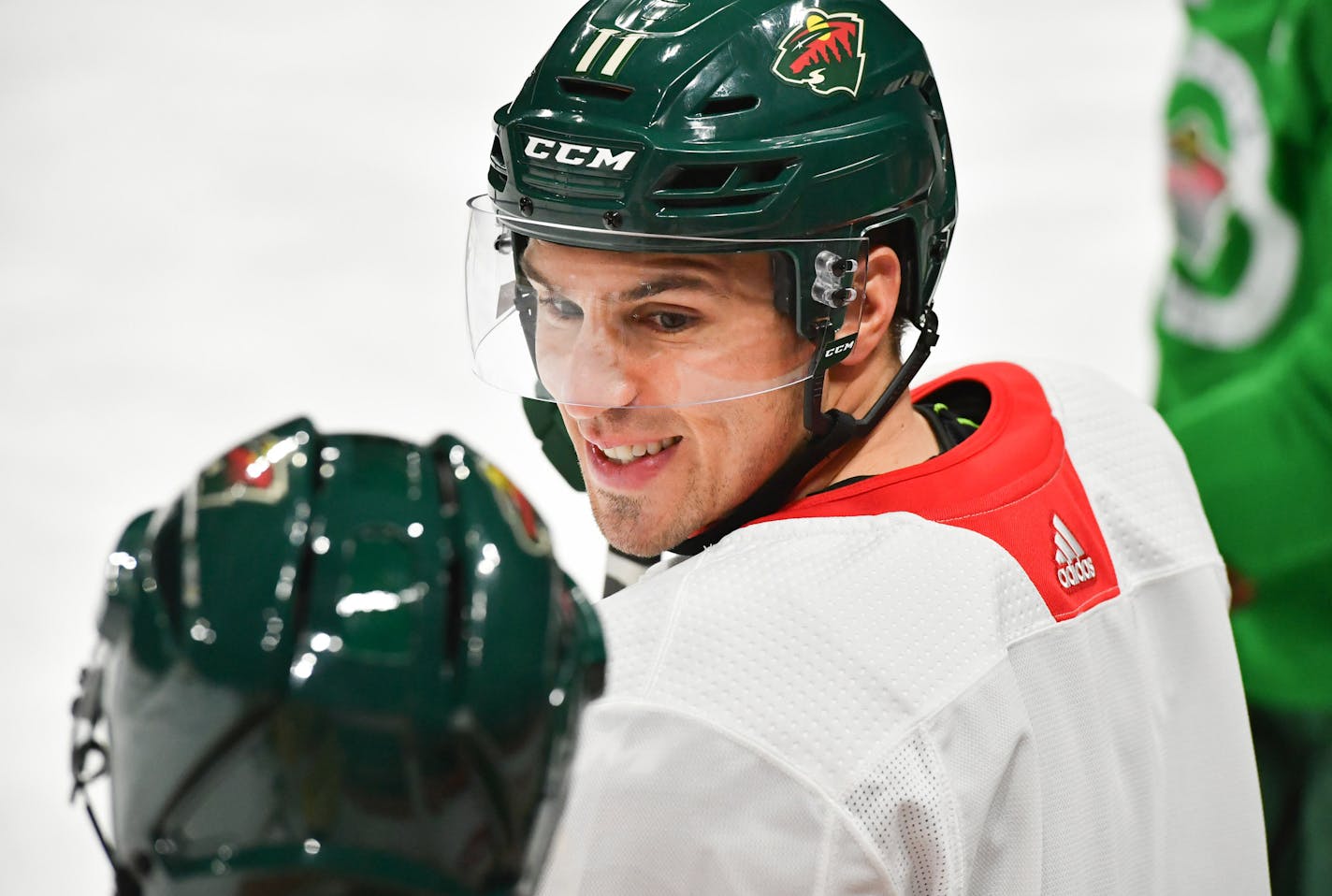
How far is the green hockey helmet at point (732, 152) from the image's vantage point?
1.67 meters

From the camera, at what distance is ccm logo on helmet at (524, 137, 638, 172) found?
65.7 inches

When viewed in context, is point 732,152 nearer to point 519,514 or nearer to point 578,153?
point 578,153

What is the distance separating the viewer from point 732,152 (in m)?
1.66

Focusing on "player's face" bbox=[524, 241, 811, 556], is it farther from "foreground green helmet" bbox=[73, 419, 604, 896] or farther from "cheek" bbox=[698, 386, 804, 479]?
"foreground green helmet" bbox=[73, 419, 604, 896]

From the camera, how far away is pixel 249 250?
5.39 metres

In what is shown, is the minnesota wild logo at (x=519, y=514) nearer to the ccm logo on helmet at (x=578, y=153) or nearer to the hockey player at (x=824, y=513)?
the hockey player at (x=824, y=513)

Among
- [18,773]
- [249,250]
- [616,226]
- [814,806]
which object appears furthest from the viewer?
[249,250]

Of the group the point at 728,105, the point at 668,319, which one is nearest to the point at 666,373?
A: the point at 668,319

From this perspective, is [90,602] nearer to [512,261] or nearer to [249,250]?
[249,250]

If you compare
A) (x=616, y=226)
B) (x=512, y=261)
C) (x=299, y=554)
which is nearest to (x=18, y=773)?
(x=512, y=261)

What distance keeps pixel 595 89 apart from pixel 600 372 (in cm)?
28

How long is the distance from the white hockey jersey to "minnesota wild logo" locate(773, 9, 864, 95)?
37 cm

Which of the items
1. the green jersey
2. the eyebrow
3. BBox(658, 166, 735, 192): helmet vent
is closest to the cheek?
the eyebrow

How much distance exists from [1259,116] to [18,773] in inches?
101
